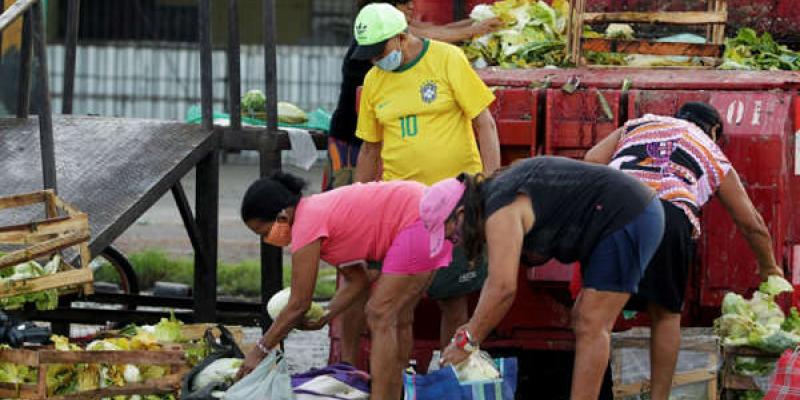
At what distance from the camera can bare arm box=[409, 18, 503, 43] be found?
9.13m

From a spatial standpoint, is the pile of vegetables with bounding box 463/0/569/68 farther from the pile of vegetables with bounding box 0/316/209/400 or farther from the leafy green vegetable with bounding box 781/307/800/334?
the pile of vegetables with bounding box 0/316/209/400

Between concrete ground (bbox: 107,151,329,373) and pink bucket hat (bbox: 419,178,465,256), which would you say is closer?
pink bucket hat (bbox: 419,178,465,256)

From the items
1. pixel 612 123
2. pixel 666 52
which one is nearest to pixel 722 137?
pixel 612 123

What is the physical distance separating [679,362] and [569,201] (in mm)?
1410

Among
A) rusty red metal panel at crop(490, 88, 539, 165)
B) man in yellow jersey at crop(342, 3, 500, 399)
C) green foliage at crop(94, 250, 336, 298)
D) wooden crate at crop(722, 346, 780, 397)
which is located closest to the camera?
wooden crate at crop(722, 346, 780, 397)

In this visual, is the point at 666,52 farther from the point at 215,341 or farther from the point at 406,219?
the point at 215,341

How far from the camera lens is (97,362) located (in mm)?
7180

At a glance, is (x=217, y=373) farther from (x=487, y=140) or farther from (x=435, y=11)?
(x=435, y=11)

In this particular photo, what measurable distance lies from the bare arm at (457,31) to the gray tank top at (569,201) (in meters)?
2.94

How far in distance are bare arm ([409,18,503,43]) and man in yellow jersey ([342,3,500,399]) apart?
1287 mm

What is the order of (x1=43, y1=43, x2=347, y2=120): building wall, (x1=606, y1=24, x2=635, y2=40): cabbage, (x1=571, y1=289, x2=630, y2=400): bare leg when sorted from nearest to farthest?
(x1=571, y1=289, x2=630, y2=400): bare leg, (x1=606, y1=24, x2=635, y2=40): cabbage, (x1=43, y1=43, x2=347, y2=120): building wall

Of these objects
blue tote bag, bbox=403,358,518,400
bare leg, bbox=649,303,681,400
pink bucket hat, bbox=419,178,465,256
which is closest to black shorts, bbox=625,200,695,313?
bare leg, bbox=649,303,681,400

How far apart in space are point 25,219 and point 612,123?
2827 millimetres

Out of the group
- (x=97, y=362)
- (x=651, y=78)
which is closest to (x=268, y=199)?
(x=97, y=362)
